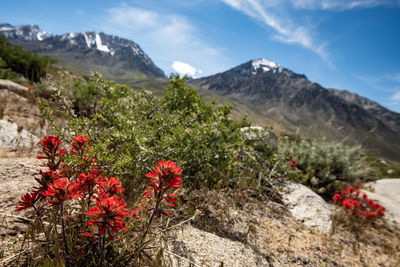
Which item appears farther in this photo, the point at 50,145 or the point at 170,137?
the point at 170,137

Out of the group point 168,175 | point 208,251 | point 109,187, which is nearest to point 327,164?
point 208,251

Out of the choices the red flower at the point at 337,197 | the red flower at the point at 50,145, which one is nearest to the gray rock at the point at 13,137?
the red flower at the point at 50,145

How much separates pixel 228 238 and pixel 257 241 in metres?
0.45

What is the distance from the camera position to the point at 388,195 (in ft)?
24.1

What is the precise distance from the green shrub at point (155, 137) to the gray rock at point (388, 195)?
183 inches

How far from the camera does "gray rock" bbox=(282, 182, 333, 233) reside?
136 inches

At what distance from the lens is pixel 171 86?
4223 millimetres

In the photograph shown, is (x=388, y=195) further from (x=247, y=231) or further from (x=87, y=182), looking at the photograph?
(x=87, y=182)

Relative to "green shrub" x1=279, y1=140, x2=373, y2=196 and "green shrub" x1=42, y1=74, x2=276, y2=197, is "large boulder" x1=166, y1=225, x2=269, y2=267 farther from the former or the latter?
"green shrub" x1=279, y1=140, x2=373, y2=196

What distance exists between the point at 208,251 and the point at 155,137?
65.3 inches

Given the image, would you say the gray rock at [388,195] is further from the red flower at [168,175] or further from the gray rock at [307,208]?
the red flower at [168,175]

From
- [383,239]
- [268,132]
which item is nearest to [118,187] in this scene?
[268,132]

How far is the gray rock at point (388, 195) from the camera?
5.40 metres

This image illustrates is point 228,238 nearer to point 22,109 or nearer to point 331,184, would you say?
point 331,184
